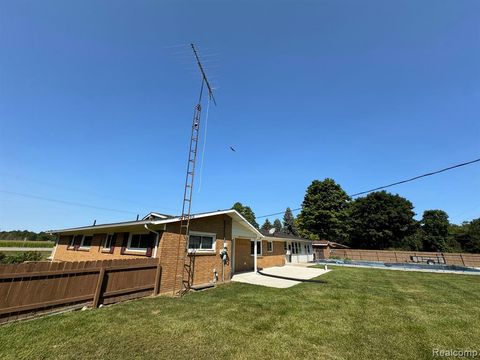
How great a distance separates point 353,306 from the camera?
7.65 meters

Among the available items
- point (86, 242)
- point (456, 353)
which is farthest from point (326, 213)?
point (456, 353)

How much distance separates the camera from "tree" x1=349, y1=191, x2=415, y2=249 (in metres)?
42.9

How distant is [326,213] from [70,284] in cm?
4552

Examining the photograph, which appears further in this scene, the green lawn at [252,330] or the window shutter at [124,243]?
the window shutter at [124,243]

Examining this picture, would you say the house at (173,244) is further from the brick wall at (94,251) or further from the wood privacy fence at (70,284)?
the wood privacy fence at (70,284)

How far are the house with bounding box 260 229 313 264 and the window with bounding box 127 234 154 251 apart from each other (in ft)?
42.4

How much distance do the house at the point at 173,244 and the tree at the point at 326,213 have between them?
3291 cm

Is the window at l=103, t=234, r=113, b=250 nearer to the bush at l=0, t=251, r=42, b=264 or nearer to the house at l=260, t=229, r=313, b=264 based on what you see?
the bush at l=0, t=251, r=42, b=264

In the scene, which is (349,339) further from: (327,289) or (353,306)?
(327,289)

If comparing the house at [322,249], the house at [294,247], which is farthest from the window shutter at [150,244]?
the house at [322,249]

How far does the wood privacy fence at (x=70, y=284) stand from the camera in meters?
5.53

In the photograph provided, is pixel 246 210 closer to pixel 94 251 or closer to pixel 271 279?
pixel 271 279

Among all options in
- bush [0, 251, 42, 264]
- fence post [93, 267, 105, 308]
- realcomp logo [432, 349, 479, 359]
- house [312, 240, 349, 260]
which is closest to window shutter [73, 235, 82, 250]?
bush [0, 251, 42, 264]

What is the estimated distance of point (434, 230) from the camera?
47906 millimetres
